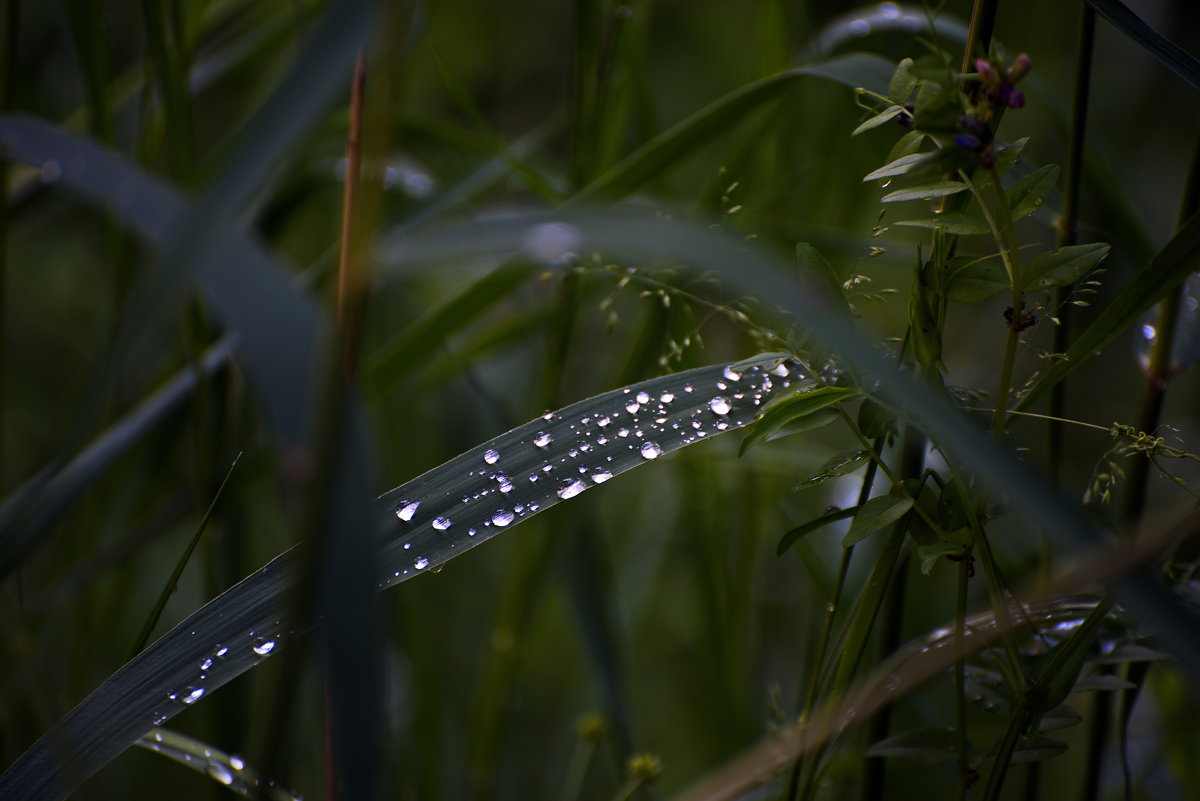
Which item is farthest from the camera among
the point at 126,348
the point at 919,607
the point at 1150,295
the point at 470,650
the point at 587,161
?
the point at 470,650

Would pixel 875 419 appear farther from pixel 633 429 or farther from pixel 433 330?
pixel 433 330

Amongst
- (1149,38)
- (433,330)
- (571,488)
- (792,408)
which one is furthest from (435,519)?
(1149,38)

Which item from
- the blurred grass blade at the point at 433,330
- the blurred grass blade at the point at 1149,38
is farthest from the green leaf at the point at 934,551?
the blurred grass blade at the point at 433,330

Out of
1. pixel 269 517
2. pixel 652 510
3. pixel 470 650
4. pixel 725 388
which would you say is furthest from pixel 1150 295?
pixel 269 517

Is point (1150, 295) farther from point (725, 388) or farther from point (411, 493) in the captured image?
point (411, 493)

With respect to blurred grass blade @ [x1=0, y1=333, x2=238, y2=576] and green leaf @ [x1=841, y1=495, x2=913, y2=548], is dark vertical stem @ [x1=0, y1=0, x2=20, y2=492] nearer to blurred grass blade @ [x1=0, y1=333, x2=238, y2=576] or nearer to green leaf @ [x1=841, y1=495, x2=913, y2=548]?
blurred grass blade @ [x1=0, y1=333, x2=238, y2=576]

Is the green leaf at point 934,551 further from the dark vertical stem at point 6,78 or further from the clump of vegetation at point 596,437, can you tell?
the dark vertical stem at point 6,78
